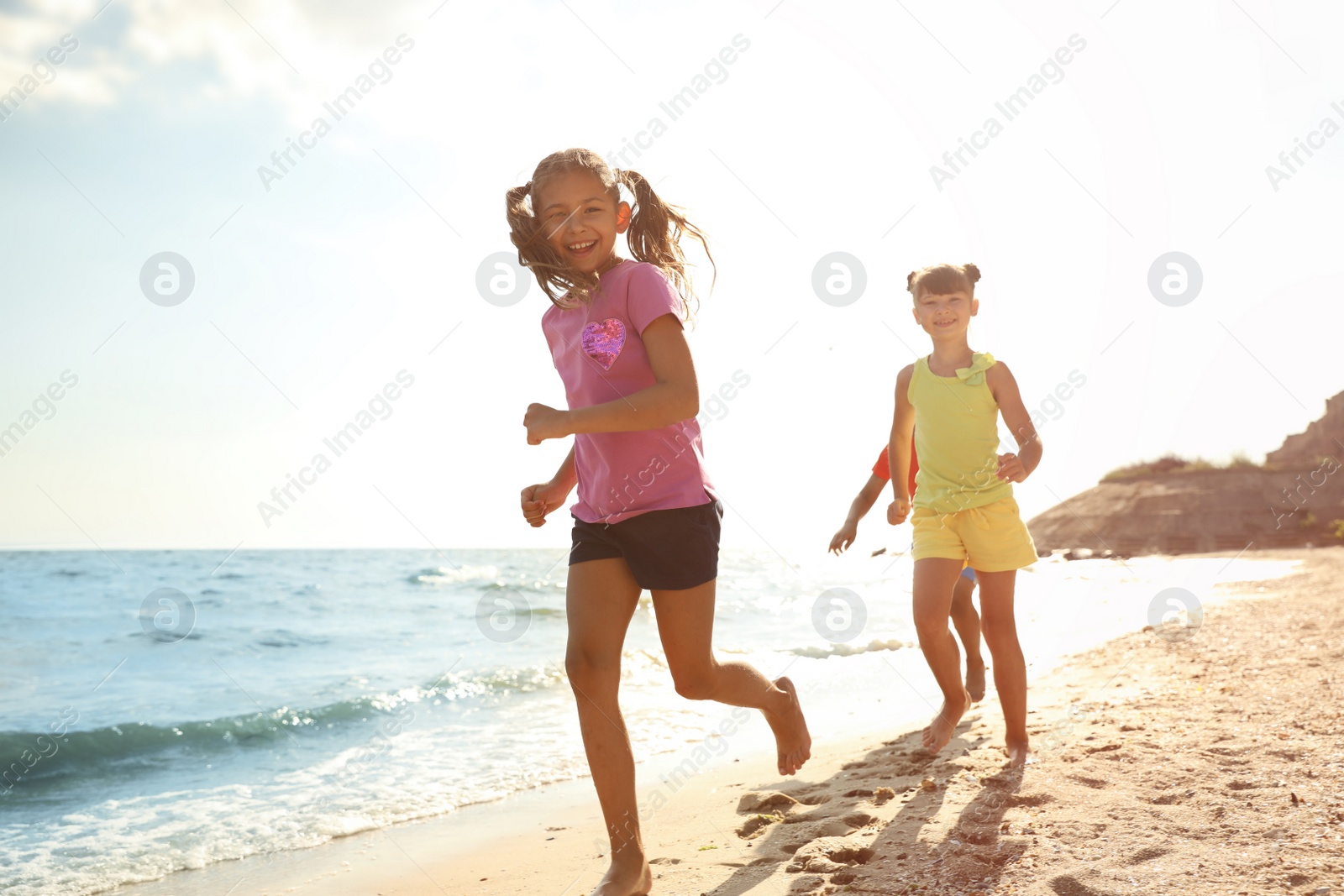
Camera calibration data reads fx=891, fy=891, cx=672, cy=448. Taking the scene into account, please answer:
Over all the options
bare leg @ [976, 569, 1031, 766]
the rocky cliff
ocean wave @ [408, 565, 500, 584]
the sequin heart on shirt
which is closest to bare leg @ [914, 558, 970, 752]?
bare leg @ [976, 569, 1031, 766]

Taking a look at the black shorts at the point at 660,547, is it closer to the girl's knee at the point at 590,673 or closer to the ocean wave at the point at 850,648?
the girl's knee at the point at 590,673

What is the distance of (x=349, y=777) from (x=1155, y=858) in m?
4.04

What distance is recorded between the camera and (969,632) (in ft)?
14.2

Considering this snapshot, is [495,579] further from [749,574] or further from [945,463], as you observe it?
[945,463]

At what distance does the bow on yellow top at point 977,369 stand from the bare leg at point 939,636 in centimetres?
71

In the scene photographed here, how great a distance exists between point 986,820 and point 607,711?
123 cm

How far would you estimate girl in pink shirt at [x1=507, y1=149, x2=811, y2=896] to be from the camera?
7.49 ft

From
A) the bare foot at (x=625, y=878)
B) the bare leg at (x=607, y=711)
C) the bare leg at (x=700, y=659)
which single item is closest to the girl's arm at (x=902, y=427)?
the bare leg at (x=700, y=659)

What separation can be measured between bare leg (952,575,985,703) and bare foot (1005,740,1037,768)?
0.96m

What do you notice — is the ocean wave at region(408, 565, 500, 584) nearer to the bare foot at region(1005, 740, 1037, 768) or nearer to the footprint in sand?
the bare foot at region(1005, 740, 1037, 768)

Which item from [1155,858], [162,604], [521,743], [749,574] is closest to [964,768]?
[1155,858]

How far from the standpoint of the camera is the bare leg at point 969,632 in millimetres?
4305

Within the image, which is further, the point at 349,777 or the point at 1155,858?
the point at 349,777

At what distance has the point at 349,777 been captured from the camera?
485 centimetres
